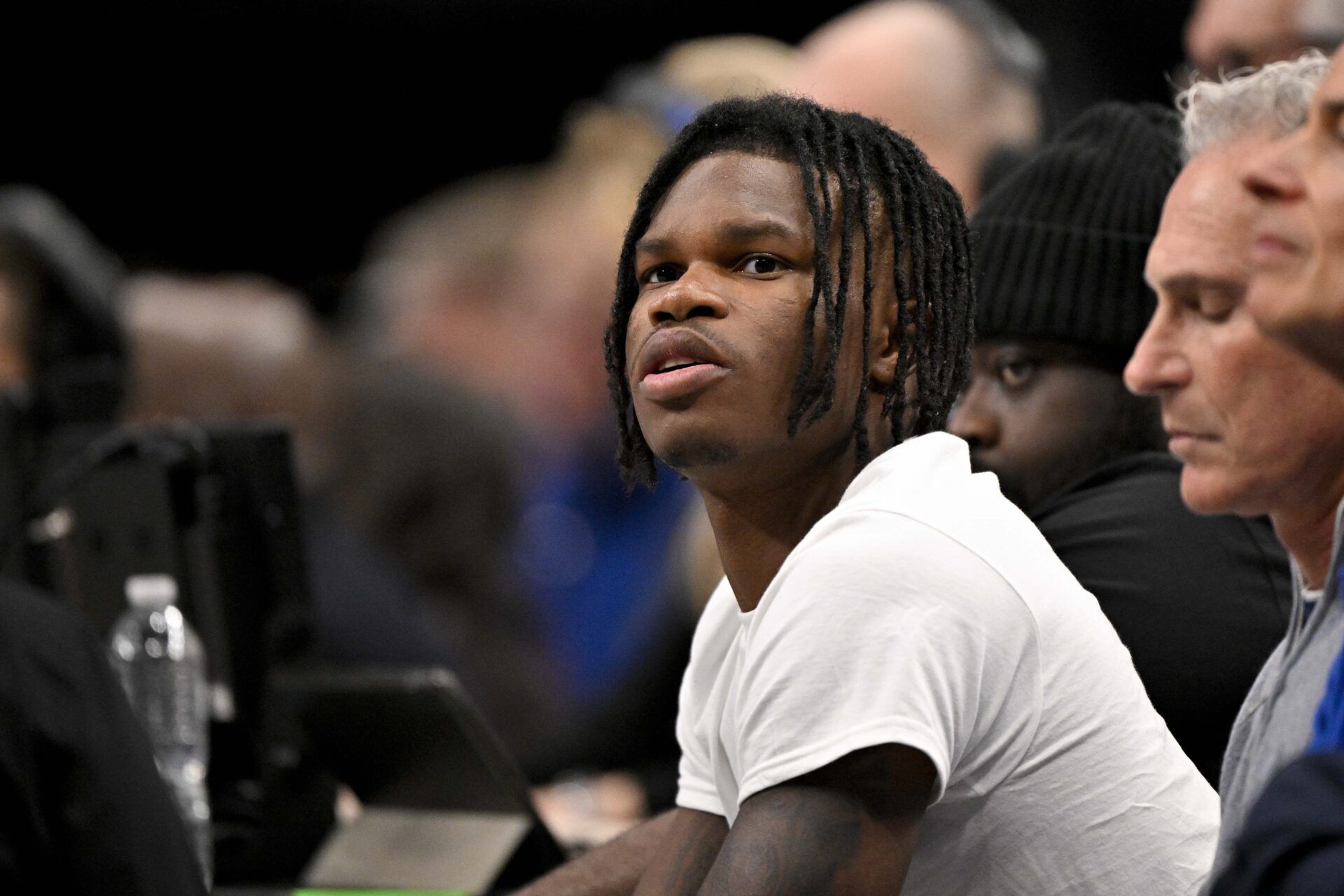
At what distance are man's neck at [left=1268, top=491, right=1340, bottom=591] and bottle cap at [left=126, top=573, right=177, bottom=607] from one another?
1736 mm

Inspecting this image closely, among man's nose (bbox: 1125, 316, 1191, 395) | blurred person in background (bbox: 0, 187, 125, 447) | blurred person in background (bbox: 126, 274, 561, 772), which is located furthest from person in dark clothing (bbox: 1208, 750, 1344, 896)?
blurred person in background (bbox: 0, 187, 125, 447)

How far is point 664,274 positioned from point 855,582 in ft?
1.31

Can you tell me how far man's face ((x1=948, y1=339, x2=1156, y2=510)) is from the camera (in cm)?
191

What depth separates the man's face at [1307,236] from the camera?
3.19 ft

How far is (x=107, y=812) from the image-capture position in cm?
120

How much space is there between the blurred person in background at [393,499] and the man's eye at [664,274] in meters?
1.99

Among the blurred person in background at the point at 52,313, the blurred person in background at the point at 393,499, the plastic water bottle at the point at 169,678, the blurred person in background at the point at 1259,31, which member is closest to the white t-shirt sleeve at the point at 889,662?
the plastic water bottle at the point at 169,678

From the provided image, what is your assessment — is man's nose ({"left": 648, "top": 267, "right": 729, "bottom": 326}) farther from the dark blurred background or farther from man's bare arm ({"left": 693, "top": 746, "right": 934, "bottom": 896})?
the dark blurred background

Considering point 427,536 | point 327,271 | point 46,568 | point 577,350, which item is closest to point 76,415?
point 46,568

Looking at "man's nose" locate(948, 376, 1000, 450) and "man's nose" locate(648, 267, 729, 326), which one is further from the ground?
"man's nose" locate(648, 267, 729, 326)

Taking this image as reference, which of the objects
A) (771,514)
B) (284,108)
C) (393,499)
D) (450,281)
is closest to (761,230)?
(771,514)

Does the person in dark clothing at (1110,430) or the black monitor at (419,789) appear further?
the black monitor at (419,789)

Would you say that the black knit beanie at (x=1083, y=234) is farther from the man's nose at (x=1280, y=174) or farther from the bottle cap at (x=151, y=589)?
the bottle cap at (x=151, y=589)

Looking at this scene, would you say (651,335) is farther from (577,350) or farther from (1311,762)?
(577,350)
